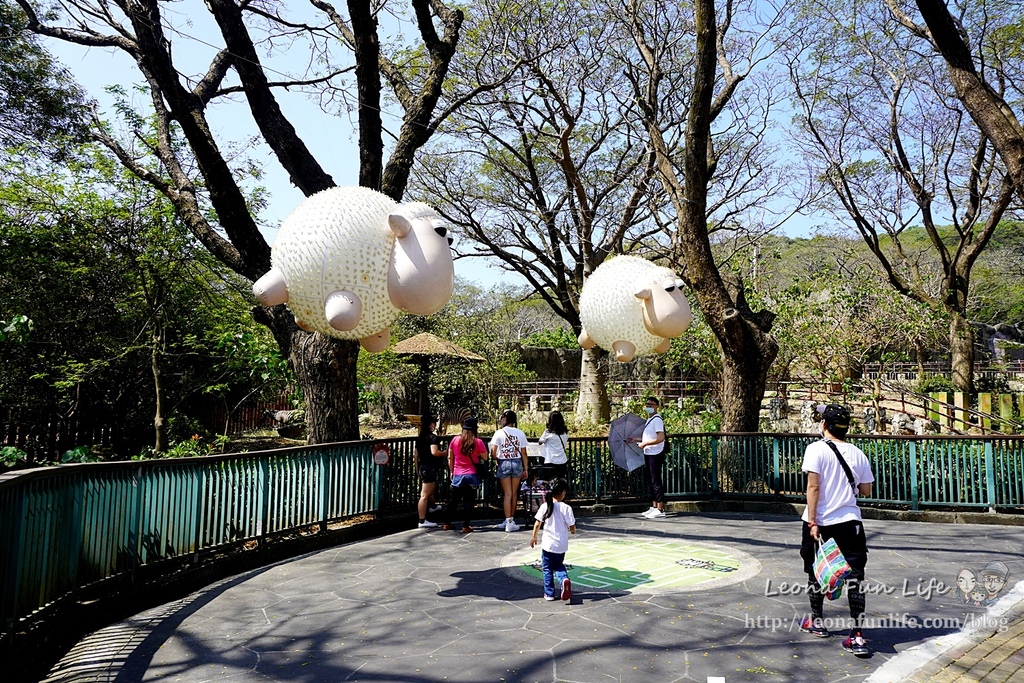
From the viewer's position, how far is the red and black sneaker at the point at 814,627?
5047mm

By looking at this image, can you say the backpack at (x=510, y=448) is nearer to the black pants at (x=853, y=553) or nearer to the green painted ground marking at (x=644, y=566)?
the green painted ground marking at (x=644, y=566)

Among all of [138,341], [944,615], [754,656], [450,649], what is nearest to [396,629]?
[450,649]

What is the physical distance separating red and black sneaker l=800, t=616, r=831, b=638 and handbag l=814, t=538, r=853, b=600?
376 millimetres

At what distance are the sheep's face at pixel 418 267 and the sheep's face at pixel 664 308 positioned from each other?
2516 mm

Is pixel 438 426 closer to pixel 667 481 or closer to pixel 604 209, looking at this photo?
pixel 604 209

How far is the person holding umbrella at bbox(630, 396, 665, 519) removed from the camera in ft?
34.3

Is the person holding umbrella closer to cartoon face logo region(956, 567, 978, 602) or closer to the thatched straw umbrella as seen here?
cartoon face logo region(956, 567, 978, 602)

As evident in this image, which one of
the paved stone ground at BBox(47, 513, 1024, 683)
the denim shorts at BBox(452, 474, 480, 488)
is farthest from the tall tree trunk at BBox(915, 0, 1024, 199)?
the denim shorts at BBox(452, 474, 480, 488)

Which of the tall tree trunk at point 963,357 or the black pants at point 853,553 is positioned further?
the tall tree trunk at point 963,357

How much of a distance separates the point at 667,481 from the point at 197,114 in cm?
919

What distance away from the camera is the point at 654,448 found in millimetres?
10461

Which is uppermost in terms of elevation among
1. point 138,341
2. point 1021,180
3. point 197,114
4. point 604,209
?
point 604,209

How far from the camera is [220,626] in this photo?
5.49 metres

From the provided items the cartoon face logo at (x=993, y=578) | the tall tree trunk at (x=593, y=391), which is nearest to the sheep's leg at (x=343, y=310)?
the cartoon face logo at (x=993, y=578)
